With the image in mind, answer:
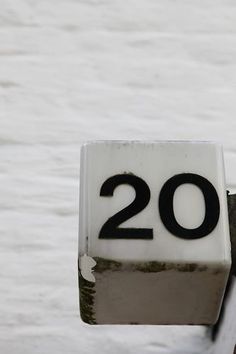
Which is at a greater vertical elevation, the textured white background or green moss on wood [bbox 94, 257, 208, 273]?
green moss on wood [bbox 94, 257, 208, 273]

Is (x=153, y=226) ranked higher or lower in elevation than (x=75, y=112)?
higher

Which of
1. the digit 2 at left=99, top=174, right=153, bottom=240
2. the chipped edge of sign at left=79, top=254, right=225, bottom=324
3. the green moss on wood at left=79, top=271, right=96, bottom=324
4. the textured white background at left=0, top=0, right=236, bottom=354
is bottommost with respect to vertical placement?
Result: the textured white background at left=0, top=0, right=236, bottom=354

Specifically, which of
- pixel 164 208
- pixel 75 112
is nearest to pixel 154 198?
pixel 164 208

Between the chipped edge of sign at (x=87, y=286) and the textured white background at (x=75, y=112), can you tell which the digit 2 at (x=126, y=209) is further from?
the textured white background at (x=75, y=112)

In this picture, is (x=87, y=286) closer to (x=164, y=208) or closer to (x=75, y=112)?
(x=164, y=208)

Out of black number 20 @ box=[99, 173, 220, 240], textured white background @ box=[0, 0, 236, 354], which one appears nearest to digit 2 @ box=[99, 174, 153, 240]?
black number 20 @ box=[99, 173, 220, 240]

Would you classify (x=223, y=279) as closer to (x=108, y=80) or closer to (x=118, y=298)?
(x=118, y=298)

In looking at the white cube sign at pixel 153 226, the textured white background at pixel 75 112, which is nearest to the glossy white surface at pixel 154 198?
the white cube sign at pixel 153 226

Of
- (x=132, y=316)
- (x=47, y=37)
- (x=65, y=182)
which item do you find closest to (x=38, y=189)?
(x=65, y=182)

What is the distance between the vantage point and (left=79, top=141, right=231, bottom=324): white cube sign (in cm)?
59

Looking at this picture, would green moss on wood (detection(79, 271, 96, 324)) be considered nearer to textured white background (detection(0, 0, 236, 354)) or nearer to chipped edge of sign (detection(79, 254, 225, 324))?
chipped edge of sign (detection(79, 254, 225, 324))

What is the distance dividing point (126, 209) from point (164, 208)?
0.10ft

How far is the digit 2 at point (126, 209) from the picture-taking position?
1.94 ft

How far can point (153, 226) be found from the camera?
1.95 ft
